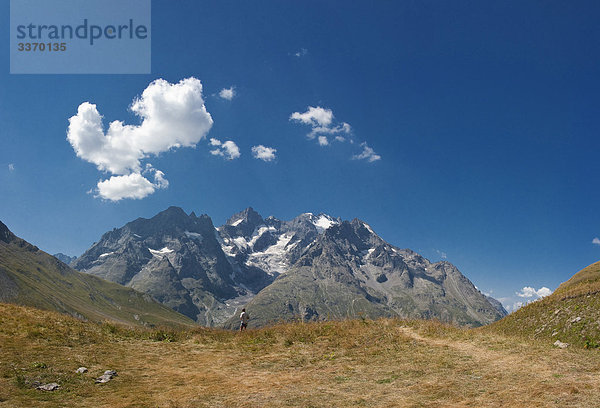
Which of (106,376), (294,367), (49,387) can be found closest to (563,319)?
(294,367)

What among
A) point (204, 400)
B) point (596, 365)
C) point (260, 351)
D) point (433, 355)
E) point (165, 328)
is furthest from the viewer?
point (165, 328)

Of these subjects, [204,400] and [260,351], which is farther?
[260,351]

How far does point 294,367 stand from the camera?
18.3m

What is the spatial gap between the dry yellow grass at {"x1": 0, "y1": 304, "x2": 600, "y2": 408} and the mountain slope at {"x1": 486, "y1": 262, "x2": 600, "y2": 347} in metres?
10.7

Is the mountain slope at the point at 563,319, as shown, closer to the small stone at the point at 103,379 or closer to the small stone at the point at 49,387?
the small stone at the point at 103,379

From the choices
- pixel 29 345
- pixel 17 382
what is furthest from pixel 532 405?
pixel 29 345

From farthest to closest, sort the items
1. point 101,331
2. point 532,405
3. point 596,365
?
point 101,331 → point 596,365 → point 532,405

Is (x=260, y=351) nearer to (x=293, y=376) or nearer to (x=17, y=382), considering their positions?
(x=293, y=376)

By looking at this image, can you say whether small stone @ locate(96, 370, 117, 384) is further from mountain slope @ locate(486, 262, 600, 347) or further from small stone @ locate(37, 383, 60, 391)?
mountain slope @ locate(486, 262, 600, 347)

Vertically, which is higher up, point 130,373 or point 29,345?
point 29,345

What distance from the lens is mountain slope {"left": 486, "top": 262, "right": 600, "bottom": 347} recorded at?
89.2 ft

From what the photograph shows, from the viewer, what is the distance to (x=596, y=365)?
1503 cm

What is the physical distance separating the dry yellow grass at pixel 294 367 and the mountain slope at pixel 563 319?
10.7 meters

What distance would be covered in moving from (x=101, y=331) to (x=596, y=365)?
2972 cm
